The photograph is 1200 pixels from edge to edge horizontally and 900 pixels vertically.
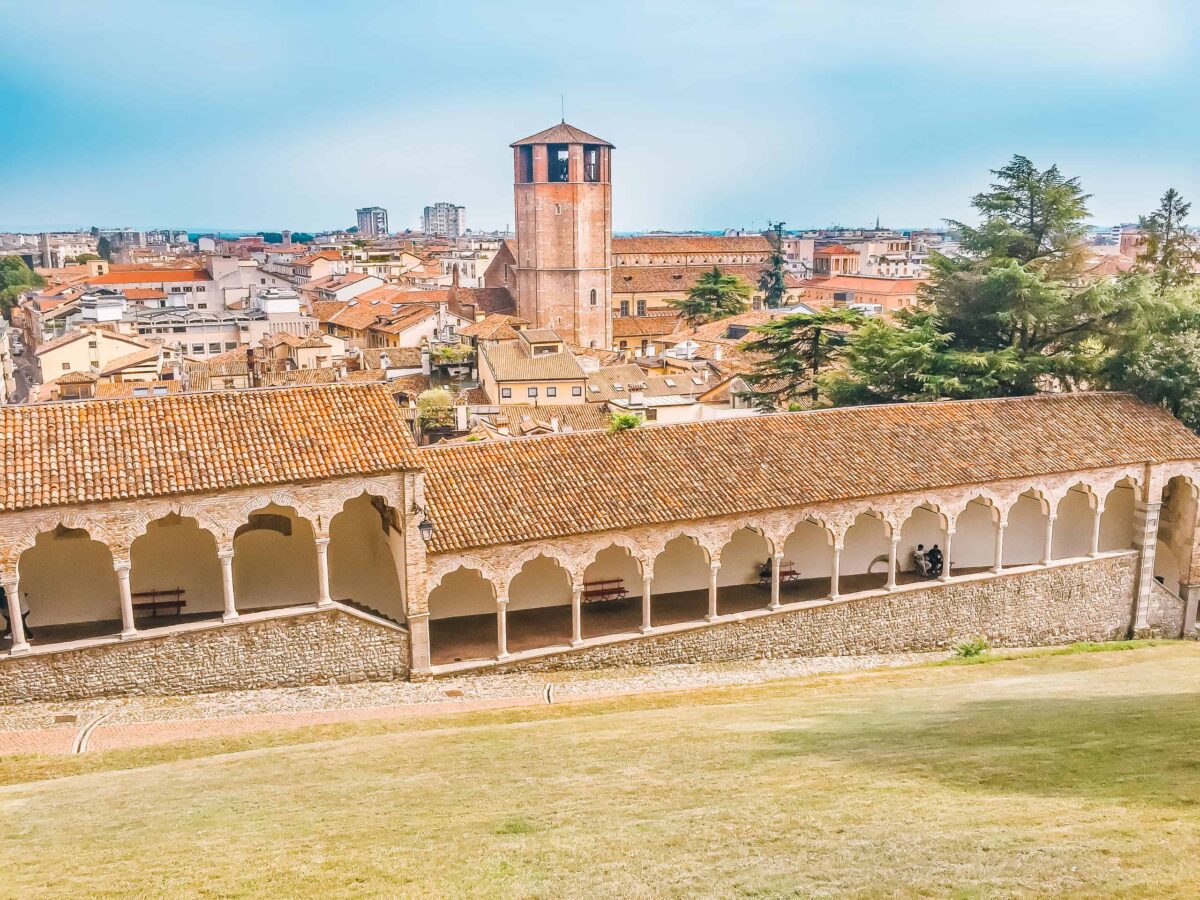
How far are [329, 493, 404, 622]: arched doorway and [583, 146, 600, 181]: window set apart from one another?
6676 centimetres

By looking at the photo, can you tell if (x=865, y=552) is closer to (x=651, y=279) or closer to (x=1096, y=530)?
(x=1096, y=530)

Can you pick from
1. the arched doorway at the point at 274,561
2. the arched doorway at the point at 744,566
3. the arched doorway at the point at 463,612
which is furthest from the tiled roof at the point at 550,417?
the arched doorway at the point at 274,561

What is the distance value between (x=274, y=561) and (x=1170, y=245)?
3377cm

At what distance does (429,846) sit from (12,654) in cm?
1206

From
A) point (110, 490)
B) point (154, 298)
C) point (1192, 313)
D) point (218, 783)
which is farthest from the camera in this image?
point (154, 298)

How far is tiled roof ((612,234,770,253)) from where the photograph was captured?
4877 inches

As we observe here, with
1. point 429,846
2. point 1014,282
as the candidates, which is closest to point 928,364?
point 1014,282

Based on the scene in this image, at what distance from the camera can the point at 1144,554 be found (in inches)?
1089

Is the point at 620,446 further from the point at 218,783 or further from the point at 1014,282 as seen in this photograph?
the point at 1014,282

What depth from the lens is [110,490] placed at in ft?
61.0

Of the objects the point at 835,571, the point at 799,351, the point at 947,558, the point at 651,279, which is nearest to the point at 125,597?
the point at 835,571

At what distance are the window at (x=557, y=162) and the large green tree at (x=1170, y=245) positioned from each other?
2093 inches

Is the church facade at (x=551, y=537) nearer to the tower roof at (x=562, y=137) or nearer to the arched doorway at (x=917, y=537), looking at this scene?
the arched doorway at (x=917, y=537)

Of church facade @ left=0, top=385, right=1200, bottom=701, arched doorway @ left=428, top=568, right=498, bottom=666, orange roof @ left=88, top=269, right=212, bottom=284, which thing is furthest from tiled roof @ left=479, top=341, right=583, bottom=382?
orange roof @ left=88, top=269, right=212, bottom=284
